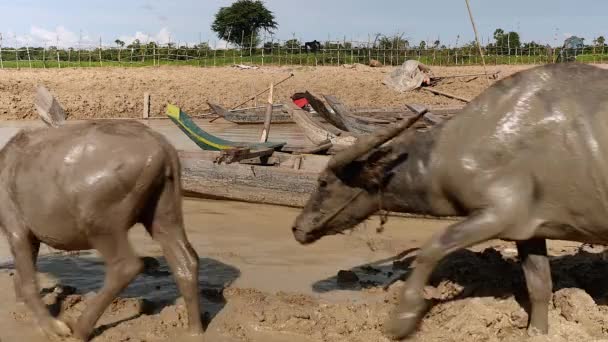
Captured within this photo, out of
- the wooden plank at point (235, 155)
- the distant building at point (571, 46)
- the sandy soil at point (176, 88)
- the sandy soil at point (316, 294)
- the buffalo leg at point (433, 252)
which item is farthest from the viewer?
the distant building at point (571, 46)

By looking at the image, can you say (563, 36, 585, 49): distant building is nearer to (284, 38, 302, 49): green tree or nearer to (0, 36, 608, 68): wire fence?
(0, 36, 608, 68): wire fence

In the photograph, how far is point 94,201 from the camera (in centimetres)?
447

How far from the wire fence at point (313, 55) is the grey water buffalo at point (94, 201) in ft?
101

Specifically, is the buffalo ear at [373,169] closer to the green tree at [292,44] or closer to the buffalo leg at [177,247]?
the buffalo leg at [177,247]

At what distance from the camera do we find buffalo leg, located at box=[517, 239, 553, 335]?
4.81m

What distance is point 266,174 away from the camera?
903 cm

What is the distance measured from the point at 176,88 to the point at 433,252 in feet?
76.6

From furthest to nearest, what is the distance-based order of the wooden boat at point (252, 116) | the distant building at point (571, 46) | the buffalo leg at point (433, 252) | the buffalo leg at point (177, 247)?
the distant building at point (571, 46)
the wooden boat at point (252, 116)
the buffalo leg at point (177, 247)
the buffalo leg at point (433, 252)

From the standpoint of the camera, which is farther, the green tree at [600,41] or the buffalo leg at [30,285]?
the green tree at [600,41]

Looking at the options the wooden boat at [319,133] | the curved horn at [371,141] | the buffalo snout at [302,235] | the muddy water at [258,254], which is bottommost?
the muddy water at [258,254]

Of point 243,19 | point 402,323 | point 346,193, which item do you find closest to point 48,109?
point 346,193

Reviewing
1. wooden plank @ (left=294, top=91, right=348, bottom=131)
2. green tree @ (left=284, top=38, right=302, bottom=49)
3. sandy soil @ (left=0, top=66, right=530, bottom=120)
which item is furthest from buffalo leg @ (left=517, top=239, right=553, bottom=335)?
green tree @ (left=284, top=38, right=302, bottom=49)

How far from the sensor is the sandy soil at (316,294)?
16.1 ft

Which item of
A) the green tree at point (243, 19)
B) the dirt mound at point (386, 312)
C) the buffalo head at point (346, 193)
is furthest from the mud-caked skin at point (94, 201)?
the green tree at point (243, 19)
